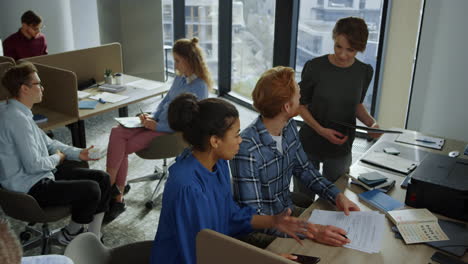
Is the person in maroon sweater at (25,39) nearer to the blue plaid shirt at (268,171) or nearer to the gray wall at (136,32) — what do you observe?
the gray wall at (136,32)

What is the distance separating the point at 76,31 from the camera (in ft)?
22.5

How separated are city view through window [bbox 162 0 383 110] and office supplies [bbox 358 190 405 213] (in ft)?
8.71

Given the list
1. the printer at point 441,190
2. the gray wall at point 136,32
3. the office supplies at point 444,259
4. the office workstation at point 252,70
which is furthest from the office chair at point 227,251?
the gray wall at point 136,32

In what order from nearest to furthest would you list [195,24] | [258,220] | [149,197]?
[258,220], [149,197], [195,24]

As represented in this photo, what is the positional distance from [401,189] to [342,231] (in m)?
0.60

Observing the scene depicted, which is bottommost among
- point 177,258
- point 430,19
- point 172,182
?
point 177,258

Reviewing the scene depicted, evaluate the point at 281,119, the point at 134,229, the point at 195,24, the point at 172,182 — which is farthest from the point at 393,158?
the point at 195,24

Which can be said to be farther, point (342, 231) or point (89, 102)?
point (89, 102)

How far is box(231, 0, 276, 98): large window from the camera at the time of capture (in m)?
5.48

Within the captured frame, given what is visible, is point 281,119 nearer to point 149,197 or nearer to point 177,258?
point 177,258

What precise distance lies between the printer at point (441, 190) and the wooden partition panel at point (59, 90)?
254 centimetres

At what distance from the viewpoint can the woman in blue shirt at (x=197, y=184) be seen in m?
1.74

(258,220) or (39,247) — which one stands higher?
(258,220)

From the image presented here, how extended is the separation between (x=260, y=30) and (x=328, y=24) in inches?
38.7
